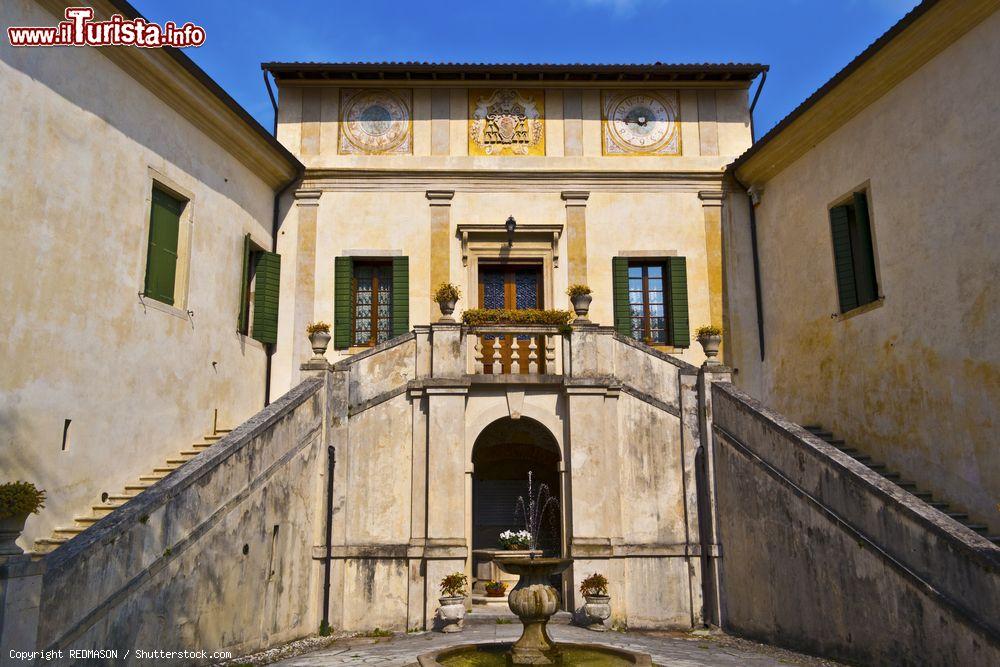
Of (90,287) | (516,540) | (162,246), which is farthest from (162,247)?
(516,540)

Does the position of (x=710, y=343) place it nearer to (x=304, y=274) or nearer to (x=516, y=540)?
(x=516, y=540)

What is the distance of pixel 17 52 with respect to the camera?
9.48 metres

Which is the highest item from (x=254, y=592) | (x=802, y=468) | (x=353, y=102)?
(x=353, y=102)

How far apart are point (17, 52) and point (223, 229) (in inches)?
189

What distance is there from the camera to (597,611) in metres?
11.7

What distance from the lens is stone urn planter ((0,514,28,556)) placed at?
20.3 ft

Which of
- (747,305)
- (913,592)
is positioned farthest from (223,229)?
(913,592)

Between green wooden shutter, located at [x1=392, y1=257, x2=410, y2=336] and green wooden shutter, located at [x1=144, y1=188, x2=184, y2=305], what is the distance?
14.1ft

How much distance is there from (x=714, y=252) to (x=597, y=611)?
7682mm

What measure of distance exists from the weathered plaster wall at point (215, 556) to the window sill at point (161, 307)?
224cm

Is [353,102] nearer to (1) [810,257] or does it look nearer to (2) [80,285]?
(2) [80,285]

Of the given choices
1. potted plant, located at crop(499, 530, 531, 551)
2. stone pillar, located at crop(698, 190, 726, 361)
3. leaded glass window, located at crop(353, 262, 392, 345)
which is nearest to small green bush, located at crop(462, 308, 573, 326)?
leaded glass window, located at crop(353, 262, 392, 345)

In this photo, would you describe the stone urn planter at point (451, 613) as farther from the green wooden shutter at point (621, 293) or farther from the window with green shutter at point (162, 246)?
the green wooden shutter at point (621, 293)

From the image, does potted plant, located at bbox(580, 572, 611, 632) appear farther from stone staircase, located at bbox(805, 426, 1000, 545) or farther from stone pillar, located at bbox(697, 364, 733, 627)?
stone staircase, located at bbox(805, 426, 1000, 545)
